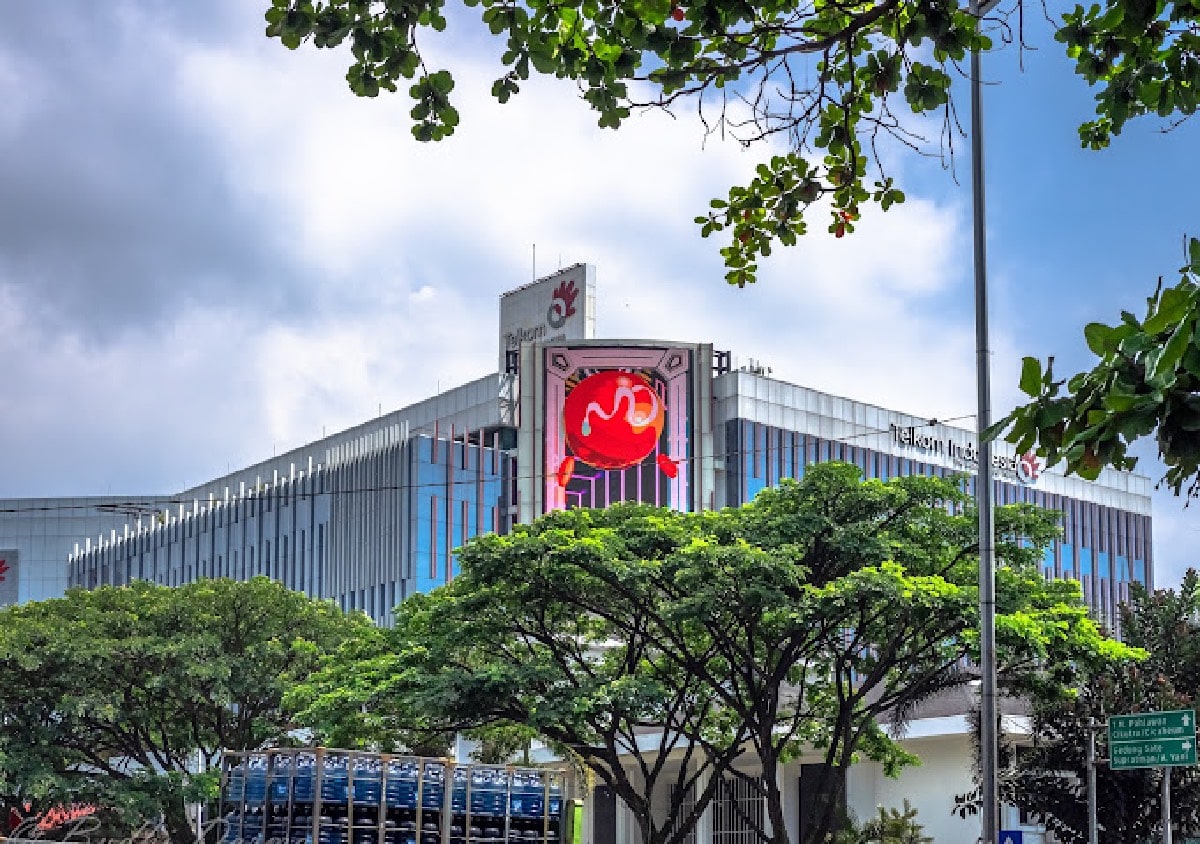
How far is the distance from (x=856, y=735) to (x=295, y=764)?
12.8 m

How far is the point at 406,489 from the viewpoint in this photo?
3484 inches

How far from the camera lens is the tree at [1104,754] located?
98.4ft

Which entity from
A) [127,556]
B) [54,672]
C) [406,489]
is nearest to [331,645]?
[54,672]

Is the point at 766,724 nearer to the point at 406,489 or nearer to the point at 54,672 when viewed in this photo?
the point at 54,672

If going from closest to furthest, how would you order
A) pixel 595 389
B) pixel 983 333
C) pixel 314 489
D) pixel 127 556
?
pixel 983 333 < pixel 595 389 < pixel 314 489 < pixel 127 556

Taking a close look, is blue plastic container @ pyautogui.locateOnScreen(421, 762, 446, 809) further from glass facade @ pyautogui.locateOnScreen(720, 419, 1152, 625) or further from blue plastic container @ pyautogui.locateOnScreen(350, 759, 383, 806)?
glass facade @ pyautogui.locateOnScreen(720, 419, 1152, 625)

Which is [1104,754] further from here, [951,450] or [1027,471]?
[1027,471]

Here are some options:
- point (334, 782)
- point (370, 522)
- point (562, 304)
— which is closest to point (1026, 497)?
point (562, 304)

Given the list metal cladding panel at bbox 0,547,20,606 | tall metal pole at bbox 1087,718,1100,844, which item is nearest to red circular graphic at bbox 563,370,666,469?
tall metal pole at bbox 1087,718,1100,844

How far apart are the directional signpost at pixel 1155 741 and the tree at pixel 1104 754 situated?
242cm

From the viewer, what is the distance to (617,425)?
8025cm

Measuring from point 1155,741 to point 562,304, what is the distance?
2540 inches

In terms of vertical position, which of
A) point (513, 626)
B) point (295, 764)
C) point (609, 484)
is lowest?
point (295, 764)

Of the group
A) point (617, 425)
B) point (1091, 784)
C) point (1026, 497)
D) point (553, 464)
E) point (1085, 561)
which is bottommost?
point (1091, 784)
